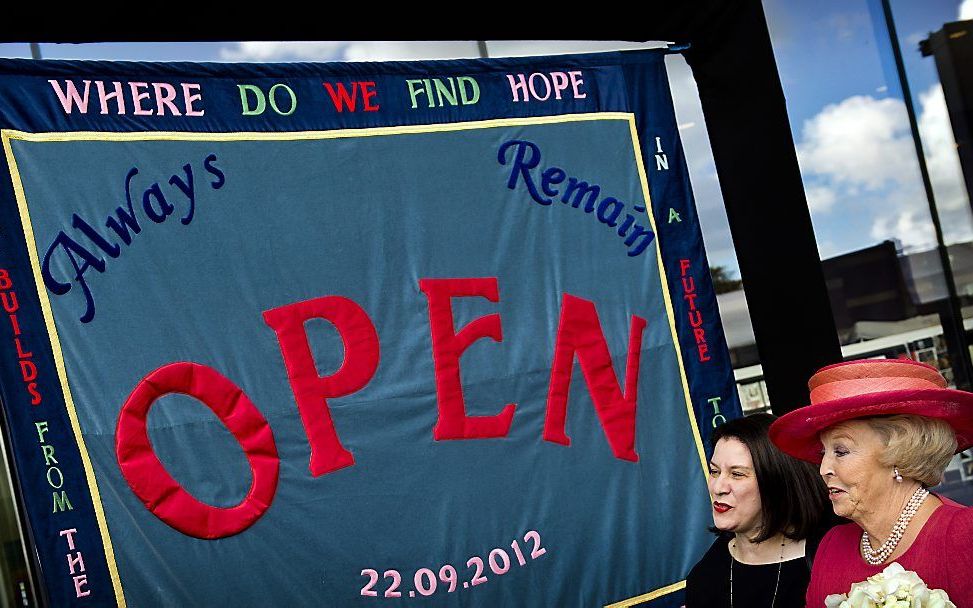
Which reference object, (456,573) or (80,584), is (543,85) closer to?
(456,573)

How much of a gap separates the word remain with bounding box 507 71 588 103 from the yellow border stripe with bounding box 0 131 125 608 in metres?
1.69

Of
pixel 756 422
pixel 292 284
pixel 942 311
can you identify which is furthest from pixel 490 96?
pixel 942 311

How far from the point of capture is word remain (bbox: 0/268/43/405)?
10.6 feet

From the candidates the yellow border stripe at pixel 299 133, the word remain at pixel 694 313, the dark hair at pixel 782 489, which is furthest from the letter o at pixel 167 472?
the word remain at pixel 694 313

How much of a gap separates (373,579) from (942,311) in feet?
9.44

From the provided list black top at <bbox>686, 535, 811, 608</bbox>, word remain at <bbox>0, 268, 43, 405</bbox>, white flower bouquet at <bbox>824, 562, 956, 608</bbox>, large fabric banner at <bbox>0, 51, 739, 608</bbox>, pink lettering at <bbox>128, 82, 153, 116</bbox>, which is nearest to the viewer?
white flower bouquet at <bbox>824, 562, 956, 608</bbox>

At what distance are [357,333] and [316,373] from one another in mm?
193

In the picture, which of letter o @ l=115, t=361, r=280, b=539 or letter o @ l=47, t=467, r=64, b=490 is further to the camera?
letter o @ l=115, t=361, r=280, b=539

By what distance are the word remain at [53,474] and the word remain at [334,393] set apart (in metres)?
0.17

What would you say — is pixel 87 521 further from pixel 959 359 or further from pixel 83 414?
pixel 959 359

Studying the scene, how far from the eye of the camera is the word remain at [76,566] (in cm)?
318

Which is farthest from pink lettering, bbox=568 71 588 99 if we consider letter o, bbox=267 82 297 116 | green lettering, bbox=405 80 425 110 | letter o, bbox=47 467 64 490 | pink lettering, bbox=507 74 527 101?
letter o, bbox=47 467 64 490

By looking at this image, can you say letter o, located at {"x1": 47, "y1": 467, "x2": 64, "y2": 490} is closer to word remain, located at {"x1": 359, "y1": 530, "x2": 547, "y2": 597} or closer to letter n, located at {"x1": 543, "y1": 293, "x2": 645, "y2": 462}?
word remain, located at {"x1": 359, "y1": 530, "x2": 547, "y2": 597}

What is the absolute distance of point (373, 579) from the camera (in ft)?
11.9
